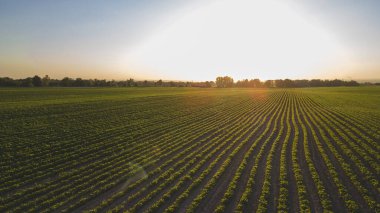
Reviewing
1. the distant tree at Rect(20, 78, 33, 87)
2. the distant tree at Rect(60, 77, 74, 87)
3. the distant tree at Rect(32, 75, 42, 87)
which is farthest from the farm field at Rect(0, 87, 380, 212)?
the distant tree at Rect(60, 77, 74, 87)

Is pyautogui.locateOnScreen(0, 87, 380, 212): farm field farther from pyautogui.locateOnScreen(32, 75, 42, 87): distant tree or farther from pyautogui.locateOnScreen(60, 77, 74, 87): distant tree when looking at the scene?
pyautogui.locateOnScreen(60, 77, 74, 87): distant tree

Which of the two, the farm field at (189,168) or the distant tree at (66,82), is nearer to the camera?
the farm field at (189,168)

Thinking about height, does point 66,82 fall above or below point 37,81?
below

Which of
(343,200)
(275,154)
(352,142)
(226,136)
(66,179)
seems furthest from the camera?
(226,136)

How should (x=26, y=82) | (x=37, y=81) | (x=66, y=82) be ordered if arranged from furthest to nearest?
(x=66, y=82)
(x=37, y=81)
(x=26, y=82)

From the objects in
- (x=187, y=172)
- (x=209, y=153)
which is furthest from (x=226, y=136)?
(x=187, y=172)

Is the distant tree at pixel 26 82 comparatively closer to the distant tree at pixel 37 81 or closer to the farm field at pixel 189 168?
the distant tree at pixel 37 81

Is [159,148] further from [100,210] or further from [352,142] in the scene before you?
[352,142]

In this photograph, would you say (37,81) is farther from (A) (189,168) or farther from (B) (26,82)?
(A) (189,168)

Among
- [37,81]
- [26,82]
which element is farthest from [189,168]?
[37,81]

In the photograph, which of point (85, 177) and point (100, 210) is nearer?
point (100, 210)

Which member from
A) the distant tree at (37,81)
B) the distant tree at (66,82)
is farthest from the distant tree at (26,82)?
the distant tree at (66,82)
